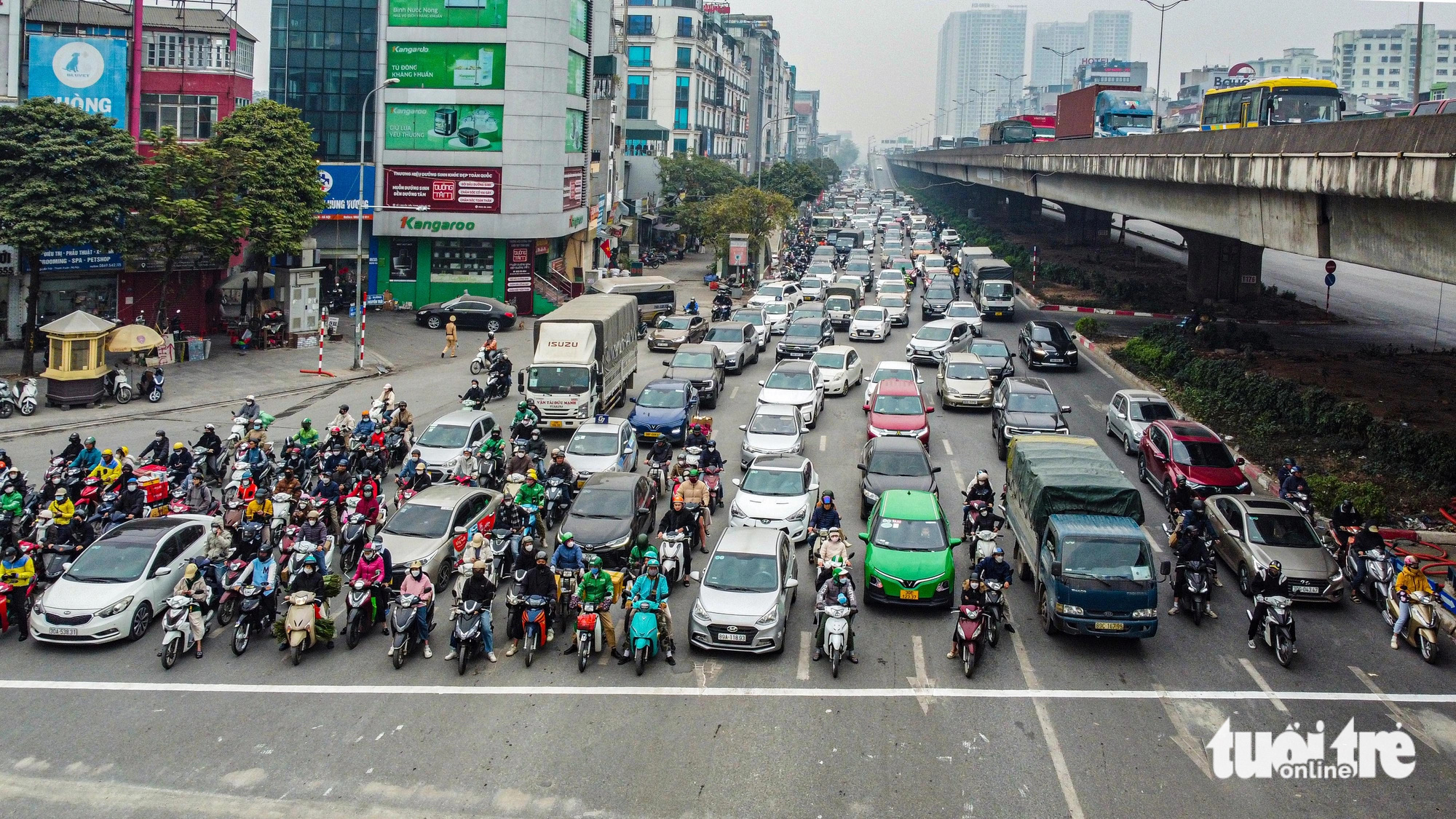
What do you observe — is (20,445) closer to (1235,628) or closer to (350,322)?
(350,322)

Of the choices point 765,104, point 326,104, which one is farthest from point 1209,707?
point 765,104

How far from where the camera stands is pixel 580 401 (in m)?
29.1

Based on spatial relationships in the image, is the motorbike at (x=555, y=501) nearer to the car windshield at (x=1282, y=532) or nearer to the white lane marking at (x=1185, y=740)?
the white lane marking at (x=1185, y=740)

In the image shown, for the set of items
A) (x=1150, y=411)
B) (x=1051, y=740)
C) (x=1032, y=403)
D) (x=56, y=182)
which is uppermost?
(x=56, y=182)

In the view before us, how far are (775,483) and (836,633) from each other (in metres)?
6.32

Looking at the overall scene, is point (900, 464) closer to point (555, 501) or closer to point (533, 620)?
point (555, 501)

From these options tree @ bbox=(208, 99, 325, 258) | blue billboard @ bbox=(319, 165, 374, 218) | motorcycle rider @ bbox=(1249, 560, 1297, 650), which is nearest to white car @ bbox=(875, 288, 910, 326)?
blue billboard @ bbox=(319, 165, 374, 218)

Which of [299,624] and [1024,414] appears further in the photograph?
[1024,414]

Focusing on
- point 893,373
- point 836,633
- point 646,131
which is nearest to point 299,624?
point 836,633

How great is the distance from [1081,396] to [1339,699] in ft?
70.3

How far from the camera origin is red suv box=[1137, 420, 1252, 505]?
76.7 feet

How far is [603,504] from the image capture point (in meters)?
19.6

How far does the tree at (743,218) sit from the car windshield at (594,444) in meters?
42.2

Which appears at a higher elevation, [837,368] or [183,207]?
[183,207]
